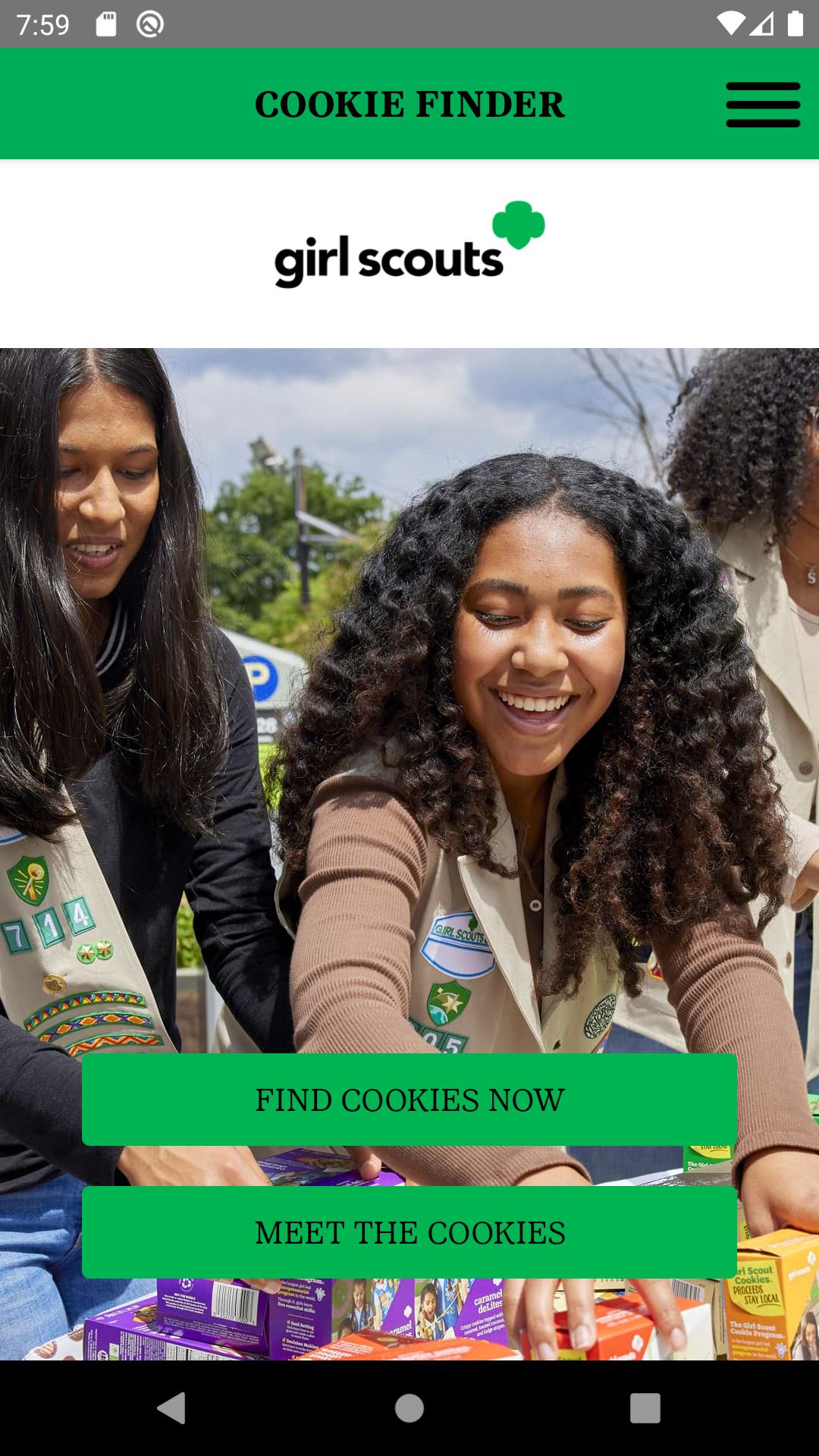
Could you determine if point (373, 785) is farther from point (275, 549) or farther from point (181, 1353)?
point (275, 549)

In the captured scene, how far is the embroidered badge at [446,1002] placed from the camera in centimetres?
139

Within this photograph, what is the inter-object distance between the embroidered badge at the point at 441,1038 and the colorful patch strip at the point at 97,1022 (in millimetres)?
294

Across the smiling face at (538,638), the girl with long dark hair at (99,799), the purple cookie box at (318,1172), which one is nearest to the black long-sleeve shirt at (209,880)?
the girl with long dark hair at (99,799)

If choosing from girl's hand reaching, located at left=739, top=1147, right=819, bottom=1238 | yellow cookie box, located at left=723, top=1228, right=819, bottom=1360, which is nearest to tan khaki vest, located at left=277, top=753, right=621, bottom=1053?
girl's hand reaching, located at left=739, top=1147, right=819, bottom=1238

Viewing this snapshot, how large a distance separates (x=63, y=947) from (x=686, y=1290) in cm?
69

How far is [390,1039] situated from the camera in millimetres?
1136

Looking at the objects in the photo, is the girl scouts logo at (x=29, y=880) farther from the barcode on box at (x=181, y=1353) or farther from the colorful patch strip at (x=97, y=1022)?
the barcode on box at (x=181, y=1353)

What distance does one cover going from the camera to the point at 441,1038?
54.3 inches

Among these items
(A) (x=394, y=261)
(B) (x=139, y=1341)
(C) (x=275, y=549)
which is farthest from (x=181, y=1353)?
(C) (x=275, y=549)
